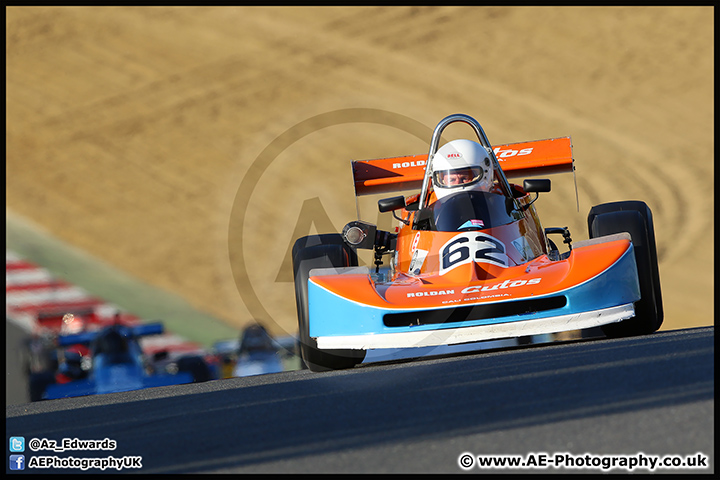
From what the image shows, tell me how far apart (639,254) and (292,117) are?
22.5 metres

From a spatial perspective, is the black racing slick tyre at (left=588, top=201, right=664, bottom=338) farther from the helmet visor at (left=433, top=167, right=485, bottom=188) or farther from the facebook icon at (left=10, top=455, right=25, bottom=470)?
the facebook icon at (left=10, top=455, right=25, bottom=470)

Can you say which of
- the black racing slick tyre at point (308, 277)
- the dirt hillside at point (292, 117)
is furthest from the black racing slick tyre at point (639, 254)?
the dirt hillside at point (292, 117)

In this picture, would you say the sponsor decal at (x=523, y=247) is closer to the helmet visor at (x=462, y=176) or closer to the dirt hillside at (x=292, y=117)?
the helmet visor at (x=462, y=176)

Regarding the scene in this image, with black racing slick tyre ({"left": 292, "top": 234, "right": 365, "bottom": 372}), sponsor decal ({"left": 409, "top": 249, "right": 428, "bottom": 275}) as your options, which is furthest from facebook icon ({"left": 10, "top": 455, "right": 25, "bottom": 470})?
sponsor decal ({"left": 409, "top": 249, "right": 428, "bottom": 275})

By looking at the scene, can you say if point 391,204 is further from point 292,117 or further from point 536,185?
point 292,117

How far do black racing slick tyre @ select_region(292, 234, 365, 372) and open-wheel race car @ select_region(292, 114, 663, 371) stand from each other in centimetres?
1

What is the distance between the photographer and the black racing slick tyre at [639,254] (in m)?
6.74

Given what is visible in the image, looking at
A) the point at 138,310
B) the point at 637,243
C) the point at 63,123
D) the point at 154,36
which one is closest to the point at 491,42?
the point at 154,36

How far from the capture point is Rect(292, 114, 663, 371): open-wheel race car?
6.15m

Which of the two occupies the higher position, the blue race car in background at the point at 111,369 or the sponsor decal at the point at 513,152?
the sponsor decal at the point at 513,152

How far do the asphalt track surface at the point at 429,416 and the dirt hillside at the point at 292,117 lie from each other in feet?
37.3

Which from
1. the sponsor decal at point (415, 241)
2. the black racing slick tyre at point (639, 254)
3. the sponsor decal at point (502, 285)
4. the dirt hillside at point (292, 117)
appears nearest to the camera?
the sponsor decal at point (502, 285)

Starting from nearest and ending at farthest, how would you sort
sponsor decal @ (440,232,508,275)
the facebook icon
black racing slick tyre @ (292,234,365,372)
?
1. the facebook icon
2. black racing slick tyre @ (292,234,365,372)
3. sponsor decal @ (440,232,508,275)
